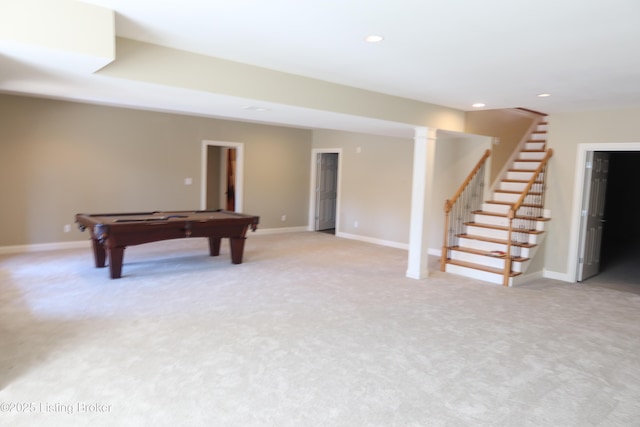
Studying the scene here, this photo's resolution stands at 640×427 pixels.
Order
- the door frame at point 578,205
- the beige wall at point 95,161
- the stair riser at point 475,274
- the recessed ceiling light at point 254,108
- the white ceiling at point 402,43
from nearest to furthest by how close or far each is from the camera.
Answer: the white ceiling at point 402,43, the recessed ceiling light at point 254,108, the stair riser at point 475,274, the door frame at point 578,205, the beige wall at point 95,161

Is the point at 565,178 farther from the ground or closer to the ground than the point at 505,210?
farther from the ground

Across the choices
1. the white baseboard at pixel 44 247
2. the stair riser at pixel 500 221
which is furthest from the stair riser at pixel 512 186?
the white baseboard at pixel 44 247

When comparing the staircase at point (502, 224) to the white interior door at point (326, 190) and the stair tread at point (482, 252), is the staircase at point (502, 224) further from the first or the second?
the white interior door at point (326, 190)

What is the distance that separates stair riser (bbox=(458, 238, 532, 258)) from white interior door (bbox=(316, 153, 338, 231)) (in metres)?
4.06

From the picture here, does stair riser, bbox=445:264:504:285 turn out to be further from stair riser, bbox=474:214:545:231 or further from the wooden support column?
stair riser, bbox=474:214:545:231

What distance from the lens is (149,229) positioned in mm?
5191

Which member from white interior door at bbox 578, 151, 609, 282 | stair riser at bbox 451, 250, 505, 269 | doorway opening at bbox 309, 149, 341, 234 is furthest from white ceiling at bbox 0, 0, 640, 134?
doorway opening at bbox 309, 149, 341, 234

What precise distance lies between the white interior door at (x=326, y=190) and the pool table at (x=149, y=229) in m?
3.66

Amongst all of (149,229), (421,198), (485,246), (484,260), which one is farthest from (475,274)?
(149,229)

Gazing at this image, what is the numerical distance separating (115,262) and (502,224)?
17.6ft

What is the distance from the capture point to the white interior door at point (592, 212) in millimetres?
5953

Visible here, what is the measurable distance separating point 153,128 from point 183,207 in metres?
1.54

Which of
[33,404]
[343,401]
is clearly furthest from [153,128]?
[343,401]

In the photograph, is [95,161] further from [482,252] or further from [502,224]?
[502,224]
